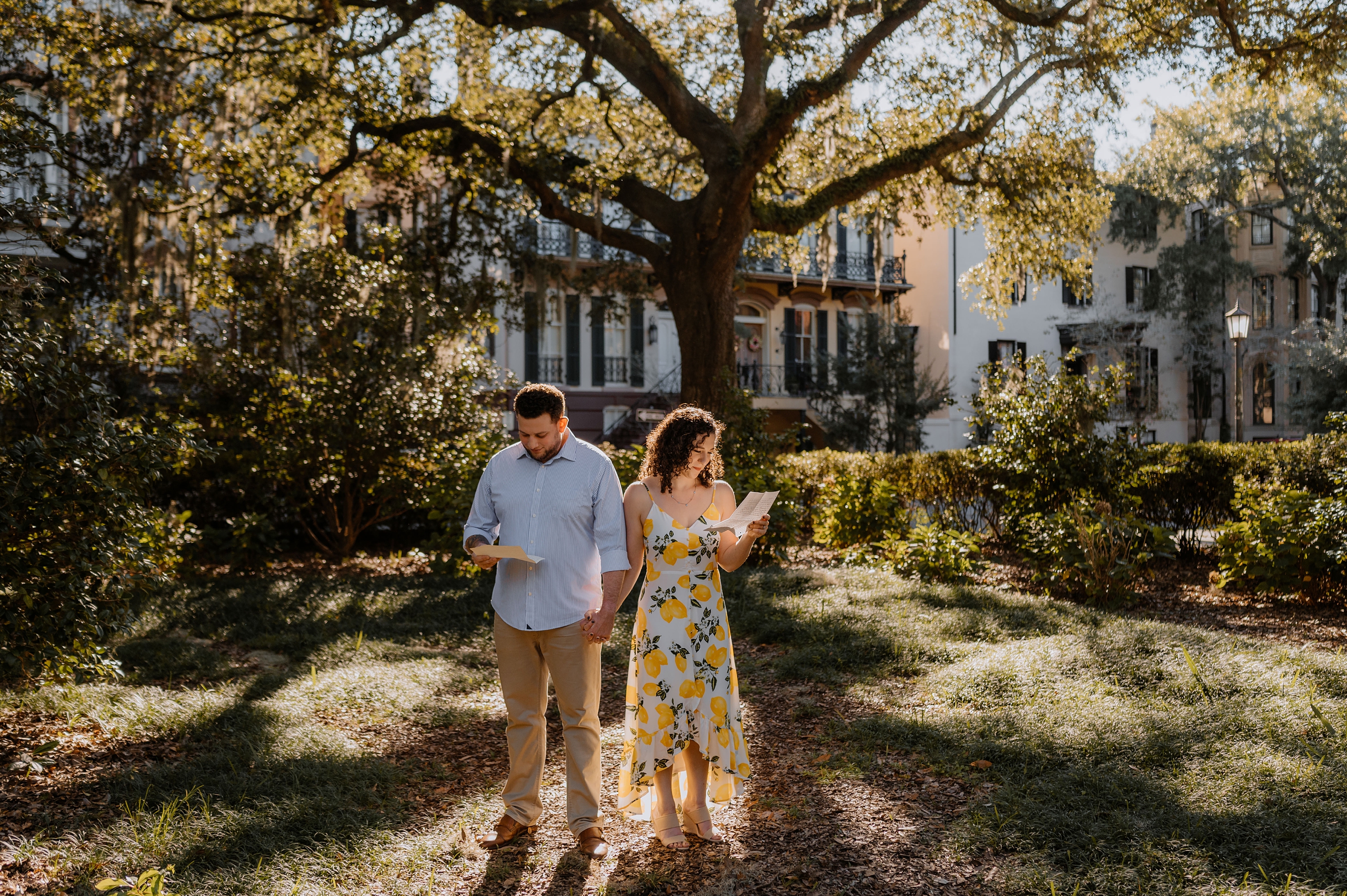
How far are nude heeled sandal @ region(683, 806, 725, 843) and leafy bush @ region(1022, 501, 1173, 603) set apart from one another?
5812mm

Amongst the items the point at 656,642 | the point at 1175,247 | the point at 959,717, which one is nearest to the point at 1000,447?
the point at 959,717

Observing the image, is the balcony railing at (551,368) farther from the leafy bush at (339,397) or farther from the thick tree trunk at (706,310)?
the leafy bush at (339,397)

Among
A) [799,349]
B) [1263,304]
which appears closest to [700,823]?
[799,349]

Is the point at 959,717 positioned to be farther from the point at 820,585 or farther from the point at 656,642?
the point at 820,585

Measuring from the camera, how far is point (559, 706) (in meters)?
4.15

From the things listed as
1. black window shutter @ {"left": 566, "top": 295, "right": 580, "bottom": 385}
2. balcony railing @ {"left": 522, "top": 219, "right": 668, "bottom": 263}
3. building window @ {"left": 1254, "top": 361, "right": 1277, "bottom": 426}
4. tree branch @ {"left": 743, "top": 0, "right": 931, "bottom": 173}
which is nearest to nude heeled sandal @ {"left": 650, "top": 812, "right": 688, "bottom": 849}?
tree branch @ {"left": 743, "top": 0, "right": 931, "bottom": 173}

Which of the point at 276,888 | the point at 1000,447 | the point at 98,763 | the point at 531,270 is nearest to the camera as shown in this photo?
the point at 276,888

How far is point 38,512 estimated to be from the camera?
183 inches

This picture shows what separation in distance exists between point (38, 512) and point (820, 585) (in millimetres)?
6304

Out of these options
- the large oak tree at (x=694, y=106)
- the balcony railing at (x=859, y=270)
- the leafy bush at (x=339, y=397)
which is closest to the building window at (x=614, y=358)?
the balcony railing at (x=859, y=270)

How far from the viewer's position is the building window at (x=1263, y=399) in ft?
115

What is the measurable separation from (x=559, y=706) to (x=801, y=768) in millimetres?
1575

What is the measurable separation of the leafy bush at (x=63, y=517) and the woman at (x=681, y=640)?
2.69 meters

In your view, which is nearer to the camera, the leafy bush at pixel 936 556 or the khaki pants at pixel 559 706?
the khaki pants at pixel 559 706
